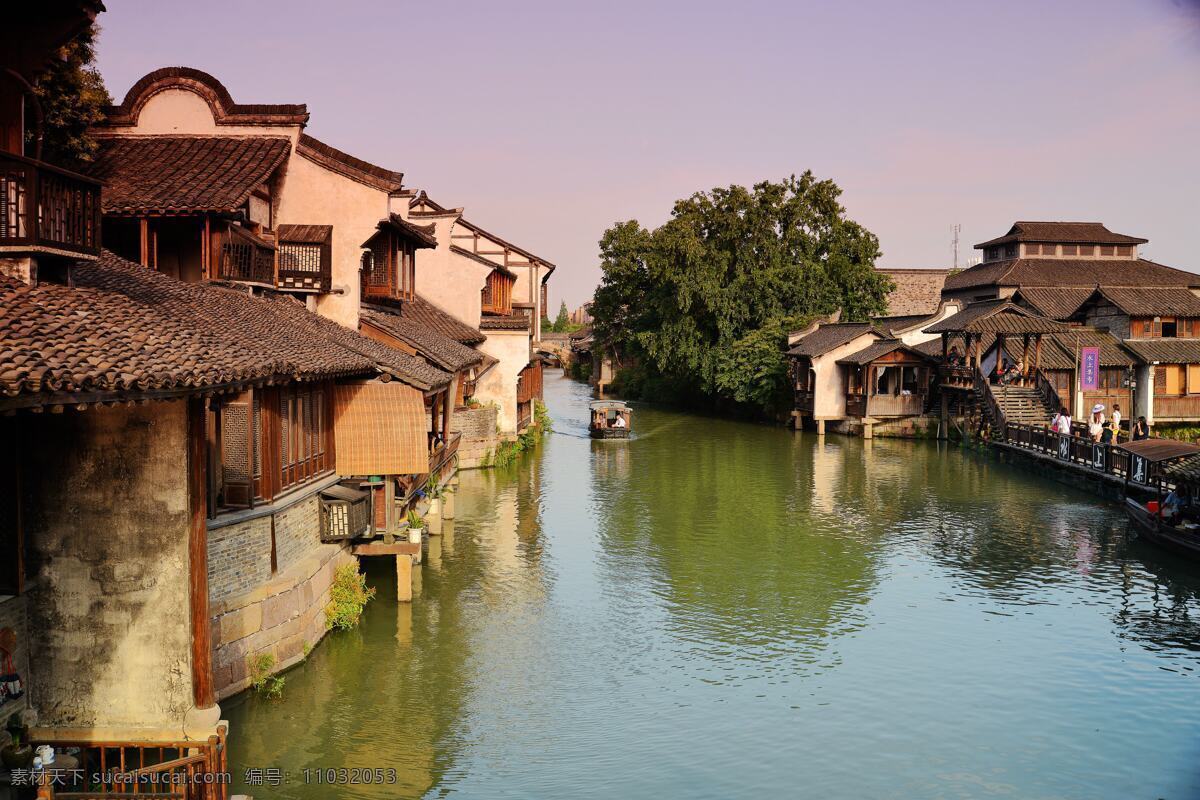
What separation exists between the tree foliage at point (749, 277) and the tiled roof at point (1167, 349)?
18059mm

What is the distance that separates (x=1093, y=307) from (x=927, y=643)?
1502 inches

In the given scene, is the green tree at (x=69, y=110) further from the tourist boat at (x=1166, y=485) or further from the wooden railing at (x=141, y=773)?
the tourist boat at (x=1166, y=485)

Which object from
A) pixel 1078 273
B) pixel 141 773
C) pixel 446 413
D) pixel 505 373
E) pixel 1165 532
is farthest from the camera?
pixel 1078 273

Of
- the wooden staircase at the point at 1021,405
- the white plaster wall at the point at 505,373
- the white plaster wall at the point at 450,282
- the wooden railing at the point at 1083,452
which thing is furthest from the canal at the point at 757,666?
the wooden staircase at the point at 1021,405

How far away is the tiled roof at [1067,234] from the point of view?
233 feet

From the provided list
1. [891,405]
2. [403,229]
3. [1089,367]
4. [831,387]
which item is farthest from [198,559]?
[831,387]

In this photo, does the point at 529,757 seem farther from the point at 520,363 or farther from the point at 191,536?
the point at 520,363

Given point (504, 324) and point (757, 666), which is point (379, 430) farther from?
point (504, 324)

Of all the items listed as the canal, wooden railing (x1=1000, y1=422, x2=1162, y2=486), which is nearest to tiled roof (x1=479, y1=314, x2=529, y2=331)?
the canal

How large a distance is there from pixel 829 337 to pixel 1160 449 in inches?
1060

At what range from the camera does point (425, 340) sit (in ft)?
88.4

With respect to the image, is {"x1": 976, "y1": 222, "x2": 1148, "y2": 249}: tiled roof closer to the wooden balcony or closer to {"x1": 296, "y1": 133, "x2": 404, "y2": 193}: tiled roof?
{"x1": 296, "y1": 133, "x2": 404, "y2": 193}: tiled roof

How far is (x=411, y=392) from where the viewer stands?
18.2 m

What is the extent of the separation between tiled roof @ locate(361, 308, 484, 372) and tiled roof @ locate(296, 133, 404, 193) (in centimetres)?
332
